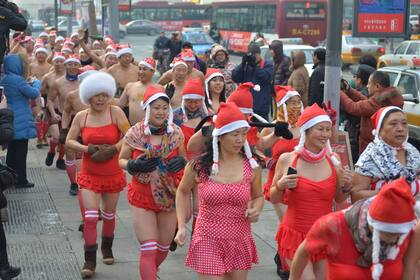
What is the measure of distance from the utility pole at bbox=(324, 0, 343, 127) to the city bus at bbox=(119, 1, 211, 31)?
180 feet

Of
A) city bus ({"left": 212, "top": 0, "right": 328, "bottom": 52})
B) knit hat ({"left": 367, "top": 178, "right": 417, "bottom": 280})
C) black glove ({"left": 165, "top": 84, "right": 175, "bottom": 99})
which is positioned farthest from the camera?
city bus ({"left": 212, "top": 0, "right": 328, "bottom": 52})

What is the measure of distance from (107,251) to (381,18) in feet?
23.8

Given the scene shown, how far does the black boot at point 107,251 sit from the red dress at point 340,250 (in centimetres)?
384

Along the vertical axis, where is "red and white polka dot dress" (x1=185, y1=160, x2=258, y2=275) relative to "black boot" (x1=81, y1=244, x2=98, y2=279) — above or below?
above

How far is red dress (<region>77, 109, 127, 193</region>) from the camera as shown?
306 inches

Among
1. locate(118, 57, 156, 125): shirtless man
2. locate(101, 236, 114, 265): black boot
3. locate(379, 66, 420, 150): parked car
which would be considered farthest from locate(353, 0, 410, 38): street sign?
locate(101, 236, 114, 265): black boot

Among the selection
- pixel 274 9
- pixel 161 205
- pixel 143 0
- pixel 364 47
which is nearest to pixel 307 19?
pixel 274 9

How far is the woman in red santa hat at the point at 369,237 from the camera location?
399cm

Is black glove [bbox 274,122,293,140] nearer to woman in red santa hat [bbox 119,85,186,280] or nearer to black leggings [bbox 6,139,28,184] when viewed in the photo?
woman in red santa hat [bbox 119,85,186,280]

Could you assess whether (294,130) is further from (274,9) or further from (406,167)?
(274,9)

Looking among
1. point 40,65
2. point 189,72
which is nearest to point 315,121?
point 189,72

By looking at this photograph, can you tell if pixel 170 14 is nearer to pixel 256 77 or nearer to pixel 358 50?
pixel 358 50

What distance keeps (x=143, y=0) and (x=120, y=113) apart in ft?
213

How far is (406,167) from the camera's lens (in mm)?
5980
